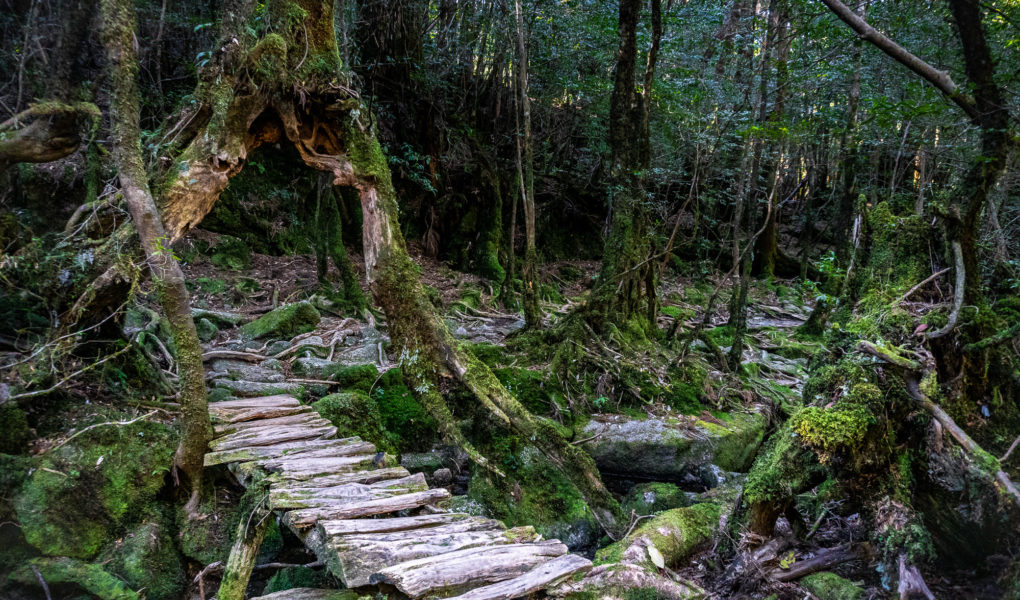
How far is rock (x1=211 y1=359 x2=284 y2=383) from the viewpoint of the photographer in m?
5.91

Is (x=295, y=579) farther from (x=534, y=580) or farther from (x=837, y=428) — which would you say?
(x=837, y=428)

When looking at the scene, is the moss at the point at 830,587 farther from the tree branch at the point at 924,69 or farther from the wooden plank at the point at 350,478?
the tree branch at the point at 924,69

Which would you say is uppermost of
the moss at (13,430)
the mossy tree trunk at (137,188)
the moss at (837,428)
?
the mossy tree trunk at (137,188)

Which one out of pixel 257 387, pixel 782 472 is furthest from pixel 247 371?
pixel 782 472

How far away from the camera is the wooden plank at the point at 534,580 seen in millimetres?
2744

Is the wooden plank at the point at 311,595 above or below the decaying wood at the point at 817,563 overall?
below

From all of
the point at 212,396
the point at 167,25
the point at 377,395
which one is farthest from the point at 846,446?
the point at 167,25

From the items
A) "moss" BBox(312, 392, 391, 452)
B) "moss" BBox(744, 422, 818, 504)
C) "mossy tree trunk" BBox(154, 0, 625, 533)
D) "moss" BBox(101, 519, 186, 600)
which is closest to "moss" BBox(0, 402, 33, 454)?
"moss" BBox(101, 519, 186, 600)

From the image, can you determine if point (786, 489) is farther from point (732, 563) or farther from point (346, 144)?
point (346, 144)

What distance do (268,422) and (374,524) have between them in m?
2.08

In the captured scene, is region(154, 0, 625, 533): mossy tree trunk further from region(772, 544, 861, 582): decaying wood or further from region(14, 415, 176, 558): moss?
region(14, 415, 176, 558): moss

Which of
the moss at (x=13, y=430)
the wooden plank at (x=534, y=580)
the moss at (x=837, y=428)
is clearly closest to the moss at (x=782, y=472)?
the moss at (x=837, y=428)

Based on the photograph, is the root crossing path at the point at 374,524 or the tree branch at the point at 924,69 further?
the tree branch at the point at 924,69

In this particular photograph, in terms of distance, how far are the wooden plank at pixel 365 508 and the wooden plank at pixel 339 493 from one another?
0.26ft
